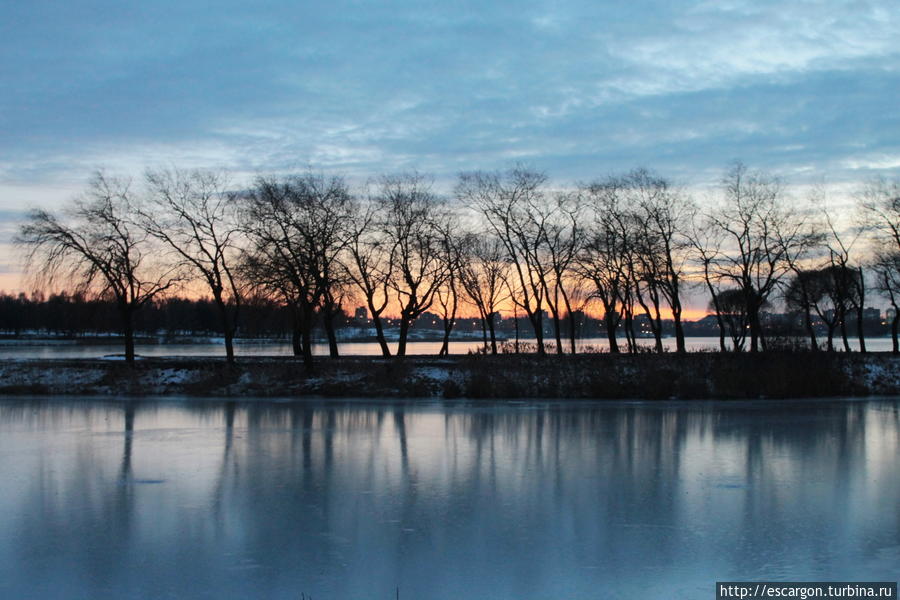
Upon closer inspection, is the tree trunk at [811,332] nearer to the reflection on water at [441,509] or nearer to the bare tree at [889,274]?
the bare tree at [889,274]

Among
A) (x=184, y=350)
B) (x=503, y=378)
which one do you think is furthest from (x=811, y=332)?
(x=184, y=350)

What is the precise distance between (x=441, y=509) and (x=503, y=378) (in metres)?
18.4

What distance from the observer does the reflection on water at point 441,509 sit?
7223mm

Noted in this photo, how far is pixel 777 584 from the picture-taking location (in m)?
6.98

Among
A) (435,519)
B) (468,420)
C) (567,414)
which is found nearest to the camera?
(435,519)

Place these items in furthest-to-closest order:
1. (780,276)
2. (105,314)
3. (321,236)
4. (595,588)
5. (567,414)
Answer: (780,276)
(105,314)
(321,236)
(567,414)
(595,588)

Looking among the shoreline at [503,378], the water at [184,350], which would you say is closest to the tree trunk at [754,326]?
the shoreline at [503,378]

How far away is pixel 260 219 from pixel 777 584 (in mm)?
30346

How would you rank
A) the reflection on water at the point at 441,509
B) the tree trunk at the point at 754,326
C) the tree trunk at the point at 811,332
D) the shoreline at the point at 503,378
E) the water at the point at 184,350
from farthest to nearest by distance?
the water at the point at 184,350 < the tree trunk at the point at 754,326 < the tree trunk at the point at 811,332 < the shoreline at the point at 503,378 < the reflection on water at the point at 441,509

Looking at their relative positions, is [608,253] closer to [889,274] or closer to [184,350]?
[889,274]

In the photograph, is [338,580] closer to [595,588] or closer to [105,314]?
[595,588]

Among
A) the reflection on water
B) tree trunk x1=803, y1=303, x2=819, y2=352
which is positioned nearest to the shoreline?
tree trunk x1=803, y1=303, x2=819, y2=352

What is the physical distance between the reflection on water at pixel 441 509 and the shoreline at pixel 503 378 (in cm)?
846

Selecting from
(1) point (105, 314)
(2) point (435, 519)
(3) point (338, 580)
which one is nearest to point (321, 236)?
(1) point (105, 314)
